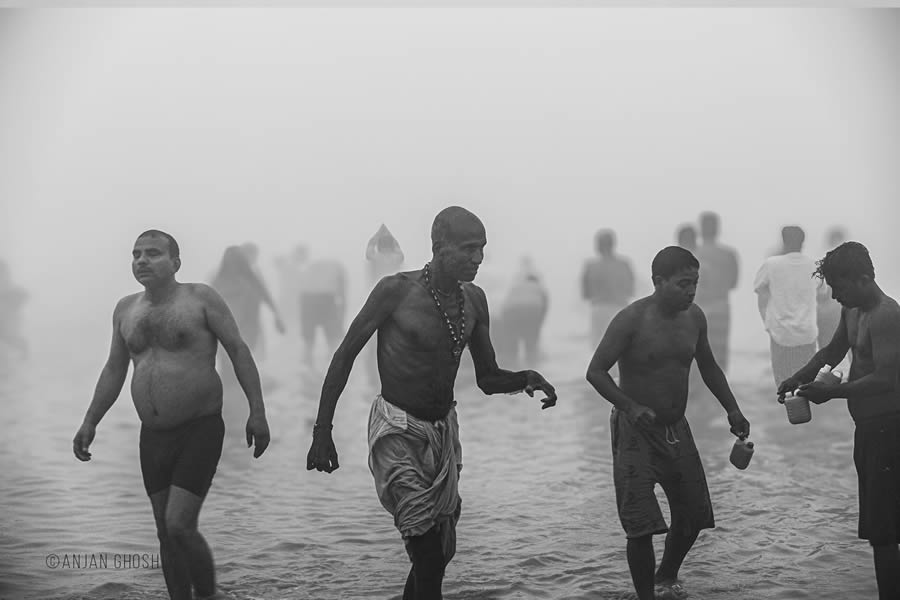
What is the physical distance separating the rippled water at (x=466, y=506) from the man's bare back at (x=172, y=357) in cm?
115

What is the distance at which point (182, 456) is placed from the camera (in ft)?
17.0

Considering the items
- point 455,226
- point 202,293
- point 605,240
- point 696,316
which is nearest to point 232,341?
point 202,293

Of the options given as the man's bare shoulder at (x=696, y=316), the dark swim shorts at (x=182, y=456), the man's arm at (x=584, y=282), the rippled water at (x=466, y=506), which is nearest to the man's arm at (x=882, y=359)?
the man's bare shoulder at (x=696, y=316)

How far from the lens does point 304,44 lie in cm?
830

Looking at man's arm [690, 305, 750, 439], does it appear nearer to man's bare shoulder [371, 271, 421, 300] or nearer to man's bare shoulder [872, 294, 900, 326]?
man's bare shoulder [872, 294, 900, 326]

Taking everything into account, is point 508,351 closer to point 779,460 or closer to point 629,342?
point 779,460

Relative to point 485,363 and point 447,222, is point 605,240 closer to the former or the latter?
point 485,363

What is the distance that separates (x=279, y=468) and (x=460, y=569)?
10.3 feet

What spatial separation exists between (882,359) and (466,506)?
3530 mm

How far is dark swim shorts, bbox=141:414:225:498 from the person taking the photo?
515 centimetres

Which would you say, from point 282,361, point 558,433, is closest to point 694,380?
point 558,433

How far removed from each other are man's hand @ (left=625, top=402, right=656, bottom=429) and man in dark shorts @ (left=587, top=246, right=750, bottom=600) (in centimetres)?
1

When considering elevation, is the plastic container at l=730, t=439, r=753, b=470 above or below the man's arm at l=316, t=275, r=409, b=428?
below

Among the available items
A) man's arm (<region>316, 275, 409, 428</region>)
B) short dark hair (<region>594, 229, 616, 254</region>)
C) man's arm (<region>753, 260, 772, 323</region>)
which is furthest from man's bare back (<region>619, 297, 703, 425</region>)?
short dark hair (<region>594, 229, 616, 254</region>)
